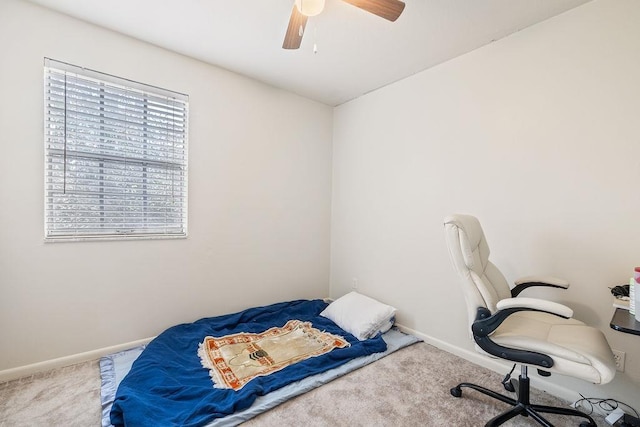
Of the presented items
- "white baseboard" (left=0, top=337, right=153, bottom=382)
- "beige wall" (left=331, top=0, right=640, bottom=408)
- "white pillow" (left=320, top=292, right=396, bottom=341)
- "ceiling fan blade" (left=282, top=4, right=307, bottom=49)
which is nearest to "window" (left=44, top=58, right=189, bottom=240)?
"white baseboard" (left=0, top=337, right=153, bottom=382)

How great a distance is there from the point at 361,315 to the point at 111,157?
246 cm

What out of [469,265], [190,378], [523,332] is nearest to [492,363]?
[523,332]

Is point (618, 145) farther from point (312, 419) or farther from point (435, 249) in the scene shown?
point (312, 419)

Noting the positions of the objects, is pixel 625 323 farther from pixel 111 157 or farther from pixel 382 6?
pixel 111 157

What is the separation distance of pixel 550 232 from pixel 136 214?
10.0 feet

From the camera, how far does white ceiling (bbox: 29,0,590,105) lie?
6.15ft

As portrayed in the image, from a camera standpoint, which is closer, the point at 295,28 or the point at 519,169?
the point at 295,28

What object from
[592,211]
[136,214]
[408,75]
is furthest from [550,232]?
[136,214]

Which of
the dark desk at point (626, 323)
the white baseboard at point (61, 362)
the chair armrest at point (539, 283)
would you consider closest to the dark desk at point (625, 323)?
the dark desk at point (626, 323)

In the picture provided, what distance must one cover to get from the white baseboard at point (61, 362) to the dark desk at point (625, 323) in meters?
2.94

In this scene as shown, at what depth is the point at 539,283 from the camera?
1792 millimetres

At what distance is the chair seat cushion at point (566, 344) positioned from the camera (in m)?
1.24

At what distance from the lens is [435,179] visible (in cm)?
255

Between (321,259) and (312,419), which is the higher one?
(321,259)
